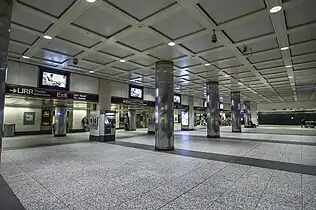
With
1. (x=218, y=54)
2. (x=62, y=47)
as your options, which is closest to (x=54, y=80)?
(x=62, y=47)

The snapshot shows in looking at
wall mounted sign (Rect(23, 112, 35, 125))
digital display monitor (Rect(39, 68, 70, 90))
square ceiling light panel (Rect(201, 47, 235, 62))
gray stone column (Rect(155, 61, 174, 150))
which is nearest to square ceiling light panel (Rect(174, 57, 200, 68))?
gray stone column (Rect(155, 61, 174, 150))

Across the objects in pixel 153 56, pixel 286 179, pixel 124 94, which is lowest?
pixel 286 179

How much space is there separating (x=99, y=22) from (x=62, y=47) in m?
2.78

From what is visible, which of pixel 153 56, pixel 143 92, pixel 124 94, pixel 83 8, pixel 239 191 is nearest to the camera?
pixel 239 191

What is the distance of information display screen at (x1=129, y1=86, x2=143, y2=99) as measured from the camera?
1396cm

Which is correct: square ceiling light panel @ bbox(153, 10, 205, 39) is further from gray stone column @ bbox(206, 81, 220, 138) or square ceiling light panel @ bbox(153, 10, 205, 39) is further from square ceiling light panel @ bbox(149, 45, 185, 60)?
gray stone column @ bbox(206, 81, 220, 138)

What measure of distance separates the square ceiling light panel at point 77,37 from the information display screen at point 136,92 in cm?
717

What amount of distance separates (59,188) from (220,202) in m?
3.01

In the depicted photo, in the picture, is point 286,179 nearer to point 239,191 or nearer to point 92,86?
point 239,191

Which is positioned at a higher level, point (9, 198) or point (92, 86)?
point (92, 86)

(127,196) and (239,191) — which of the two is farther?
(239,191)

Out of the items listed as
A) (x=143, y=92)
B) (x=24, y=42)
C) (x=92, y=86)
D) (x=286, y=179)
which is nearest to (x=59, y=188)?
(x=286, y=179)

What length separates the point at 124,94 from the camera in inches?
527

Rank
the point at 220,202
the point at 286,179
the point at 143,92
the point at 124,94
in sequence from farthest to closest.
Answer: the point at 143,92 < the point at 124,94 < the point at 286,179 < the point at 220,202
